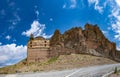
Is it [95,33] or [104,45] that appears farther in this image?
[104,45]

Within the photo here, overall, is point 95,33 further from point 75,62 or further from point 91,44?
point 75,62

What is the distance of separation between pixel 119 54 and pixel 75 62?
68811 mm

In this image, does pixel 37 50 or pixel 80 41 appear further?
pixel 80 41

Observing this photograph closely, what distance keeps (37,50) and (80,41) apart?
15.3 m

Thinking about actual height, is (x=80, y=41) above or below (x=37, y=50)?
above

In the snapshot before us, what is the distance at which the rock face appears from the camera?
8062 centimetres

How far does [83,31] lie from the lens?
9194cm

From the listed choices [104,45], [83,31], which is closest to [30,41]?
[83,31]

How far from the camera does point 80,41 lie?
87625 millimetres

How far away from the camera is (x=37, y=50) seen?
80.4 metres

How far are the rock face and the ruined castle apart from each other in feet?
6.81

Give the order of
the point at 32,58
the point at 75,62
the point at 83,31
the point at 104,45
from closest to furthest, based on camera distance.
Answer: the point at 75,62 → the point at 32,58 → the point at 83,31 → the point at 104,45

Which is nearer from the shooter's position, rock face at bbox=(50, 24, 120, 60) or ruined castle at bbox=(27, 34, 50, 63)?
ruined castle at bbox=(27, 34, 50, 63)

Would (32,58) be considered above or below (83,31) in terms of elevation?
below
